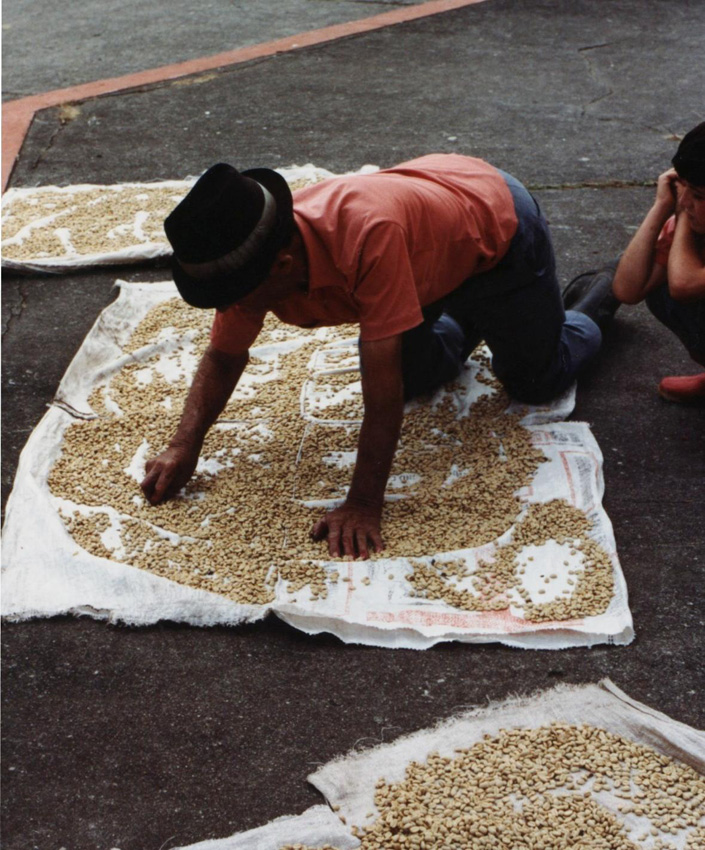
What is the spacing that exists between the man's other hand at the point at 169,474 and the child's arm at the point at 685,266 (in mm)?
1360

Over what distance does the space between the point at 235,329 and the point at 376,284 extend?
A: 0.47m

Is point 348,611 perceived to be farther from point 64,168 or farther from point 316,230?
point 64,168

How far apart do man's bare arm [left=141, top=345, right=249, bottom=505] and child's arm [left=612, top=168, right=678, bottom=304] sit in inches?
43.6

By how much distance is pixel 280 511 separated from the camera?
2531 mm

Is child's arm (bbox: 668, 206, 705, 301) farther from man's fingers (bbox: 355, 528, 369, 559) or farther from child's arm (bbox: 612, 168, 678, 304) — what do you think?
man's fingers (bbox: 355, 528, 369, 559)

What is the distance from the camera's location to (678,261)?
256 centimetres

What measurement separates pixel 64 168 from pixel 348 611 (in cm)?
333

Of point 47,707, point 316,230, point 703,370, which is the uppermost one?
point 316,230

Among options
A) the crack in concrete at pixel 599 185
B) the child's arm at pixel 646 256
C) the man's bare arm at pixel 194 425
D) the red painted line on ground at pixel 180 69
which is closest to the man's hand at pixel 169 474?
the man's bare arm at pixel 194 425

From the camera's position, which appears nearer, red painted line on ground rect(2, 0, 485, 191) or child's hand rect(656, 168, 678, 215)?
child's hand rect(656, 168, 678, 215)

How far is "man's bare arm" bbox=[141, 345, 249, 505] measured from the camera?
255cm

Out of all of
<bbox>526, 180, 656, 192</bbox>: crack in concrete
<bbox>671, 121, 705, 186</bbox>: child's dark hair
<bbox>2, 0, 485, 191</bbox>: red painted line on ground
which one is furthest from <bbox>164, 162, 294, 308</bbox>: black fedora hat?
<bbox>2, 0, 485, 191</bbox>: red painted line on ground

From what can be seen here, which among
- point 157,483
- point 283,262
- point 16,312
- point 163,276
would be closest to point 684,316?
point 283,262

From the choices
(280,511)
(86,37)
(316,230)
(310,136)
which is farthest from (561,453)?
(86,37)
